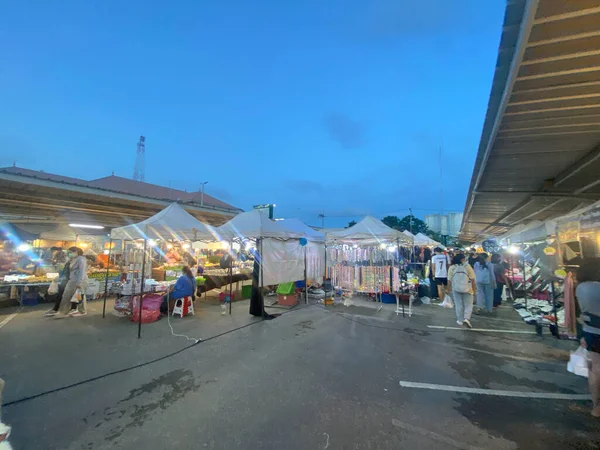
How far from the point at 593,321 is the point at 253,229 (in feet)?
22.2

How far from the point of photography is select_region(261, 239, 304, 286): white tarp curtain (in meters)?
7.86

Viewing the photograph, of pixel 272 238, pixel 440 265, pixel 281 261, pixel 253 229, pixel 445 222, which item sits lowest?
pixel 440 265

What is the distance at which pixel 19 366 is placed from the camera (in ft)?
13.9

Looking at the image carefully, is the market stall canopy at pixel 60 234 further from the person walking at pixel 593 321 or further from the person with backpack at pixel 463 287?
the person walking at pixel 593 321

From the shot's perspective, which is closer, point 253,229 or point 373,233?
point 253,229

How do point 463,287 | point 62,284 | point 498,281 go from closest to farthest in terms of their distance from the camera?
point 463,287 < point 62,284 < point 498,281

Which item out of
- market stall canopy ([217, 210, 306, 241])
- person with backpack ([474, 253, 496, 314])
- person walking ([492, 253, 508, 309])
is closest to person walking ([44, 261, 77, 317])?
market stall canopy ([217, 210, 306, 241])

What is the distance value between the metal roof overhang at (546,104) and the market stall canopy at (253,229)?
542cm

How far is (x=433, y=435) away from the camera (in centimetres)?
262

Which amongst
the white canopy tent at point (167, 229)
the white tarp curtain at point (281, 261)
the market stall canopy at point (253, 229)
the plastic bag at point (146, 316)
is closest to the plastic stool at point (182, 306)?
the plastic bag at point (146, 316)

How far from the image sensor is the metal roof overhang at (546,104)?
2.17 metres

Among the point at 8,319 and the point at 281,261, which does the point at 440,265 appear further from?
the point at 8,319

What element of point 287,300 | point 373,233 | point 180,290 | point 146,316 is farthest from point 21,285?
point 373,233

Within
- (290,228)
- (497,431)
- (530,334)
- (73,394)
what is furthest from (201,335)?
(530,334)
